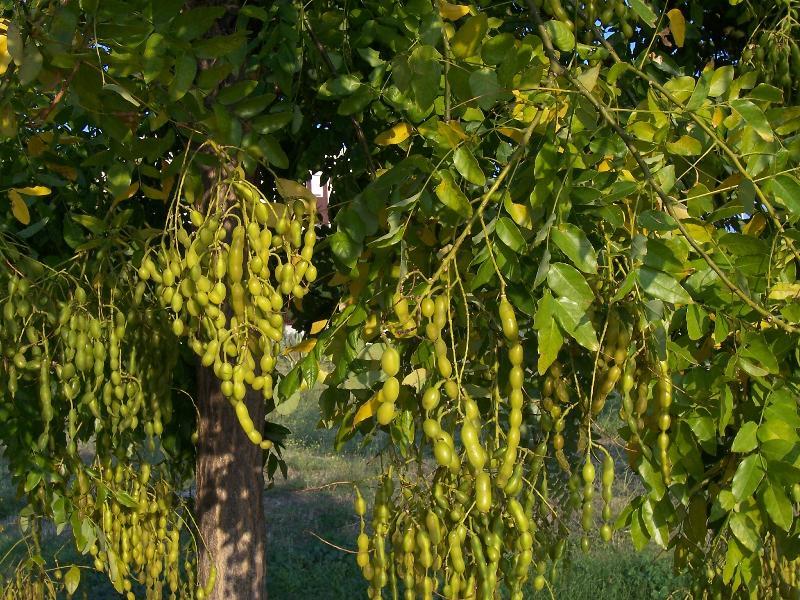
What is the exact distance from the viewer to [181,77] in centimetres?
127

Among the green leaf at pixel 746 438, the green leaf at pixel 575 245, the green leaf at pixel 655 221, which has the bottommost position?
the green leaf at pixel 746 438

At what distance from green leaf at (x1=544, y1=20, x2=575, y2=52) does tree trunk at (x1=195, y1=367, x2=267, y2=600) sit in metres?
1.23

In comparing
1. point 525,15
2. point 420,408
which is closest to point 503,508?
point 420,408

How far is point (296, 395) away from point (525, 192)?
0.53 m

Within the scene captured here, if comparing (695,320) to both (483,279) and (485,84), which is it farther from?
(485,84)

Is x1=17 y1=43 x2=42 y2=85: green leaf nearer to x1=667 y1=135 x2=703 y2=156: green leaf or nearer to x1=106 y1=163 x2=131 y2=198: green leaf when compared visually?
x1=106 y1=163 x2=131 y2=198: green leaf

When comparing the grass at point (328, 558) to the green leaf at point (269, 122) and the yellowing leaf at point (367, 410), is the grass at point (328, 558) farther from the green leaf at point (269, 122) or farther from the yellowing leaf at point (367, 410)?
the yellowing leaf at point (367, 410)

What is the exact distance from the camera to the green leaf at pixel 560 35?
4.16 ft

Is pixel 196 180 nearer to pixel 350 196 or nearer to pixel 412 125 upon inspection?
pixel 412 125

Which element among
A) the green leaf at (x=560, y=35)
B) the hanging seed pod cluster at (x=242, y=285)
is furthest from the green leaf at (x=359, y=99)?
the green leaf at (x=560, y=35)

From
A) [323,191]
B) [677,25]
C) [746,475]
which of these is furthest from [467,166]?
[323,191]

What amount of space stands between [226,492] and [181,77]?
1.23 meters

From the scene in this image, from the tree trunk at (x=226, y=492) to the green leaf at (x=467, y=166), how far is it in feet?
3.99

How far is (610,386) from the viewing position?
3.76 ft
